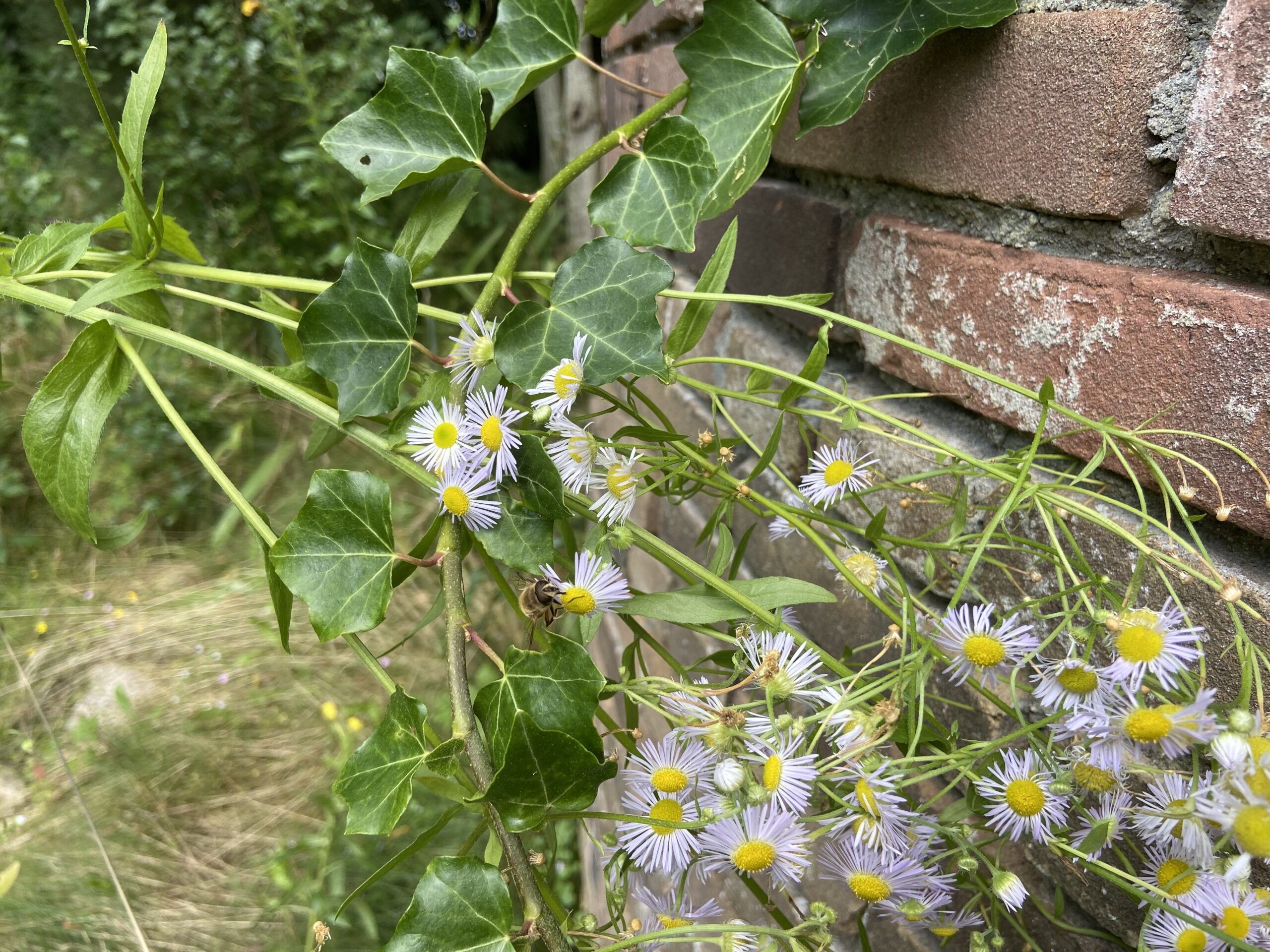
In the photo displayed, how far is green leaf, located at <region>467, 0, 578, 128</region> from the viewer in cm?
52

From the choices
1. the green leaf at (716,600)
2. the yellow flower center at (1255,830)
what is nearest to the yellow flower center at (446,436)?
the green leaf at (716,600)

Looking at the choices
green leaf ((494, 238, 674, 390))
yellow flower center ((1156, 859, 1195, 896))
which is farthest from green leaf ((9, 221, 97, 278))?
yellow flower center ((1156, 859, 1195, 896))

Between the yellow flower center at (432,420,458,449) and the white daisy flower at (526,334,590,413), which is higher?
the white daisy flower at (526,334,590,413)

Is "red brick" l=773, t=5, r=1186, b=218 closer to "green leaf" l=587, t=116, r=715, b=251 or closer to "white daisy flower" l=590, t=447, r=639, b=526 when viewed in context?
"green leaf" l=587, t=116, r=715, b=251

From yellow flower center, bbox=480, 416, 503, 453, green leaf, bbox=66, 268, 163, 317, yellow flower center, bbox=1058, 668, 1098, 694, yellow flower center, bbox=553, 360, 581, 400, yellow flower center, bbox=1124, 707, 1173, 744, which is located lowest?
green leaf, bbox=66, 268, 163, 317

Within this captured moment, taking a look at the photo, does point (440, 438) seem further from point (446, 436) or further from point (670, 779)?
point (670, 779)

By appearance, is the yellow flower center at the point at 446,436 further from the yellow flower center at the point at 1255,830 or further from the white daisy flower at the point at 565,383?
the yellow flower center at the point at 1255,830

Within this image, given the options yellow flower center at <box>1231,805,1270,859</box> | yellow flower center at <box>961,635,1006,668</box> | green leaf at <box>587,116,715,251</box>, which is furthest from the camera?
green leaf at <box>587,116,715,251</box>

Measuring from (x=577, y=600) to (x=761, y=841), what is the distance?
4.8 inches

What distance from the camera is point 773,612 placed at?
395mm

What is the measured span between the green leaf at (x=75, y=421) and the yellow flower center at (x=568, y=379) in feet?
0.84

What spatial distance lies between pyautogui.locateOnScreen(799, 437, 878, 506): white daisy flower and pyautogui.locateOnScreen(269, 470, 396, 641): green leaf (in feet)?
0.71

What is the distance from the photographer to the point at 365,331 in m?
0.44

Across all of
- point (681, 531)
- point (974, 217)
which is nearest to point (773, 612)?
point (974, 217)
